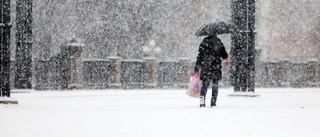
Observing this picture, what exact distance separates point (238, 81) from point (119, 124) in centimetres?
849

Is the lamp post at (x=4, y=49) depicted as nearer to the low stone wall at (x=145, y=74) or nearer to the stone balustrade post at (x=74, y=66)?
the low stone wall at (x=145, y=74)

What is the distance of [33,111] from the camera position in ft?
36.2

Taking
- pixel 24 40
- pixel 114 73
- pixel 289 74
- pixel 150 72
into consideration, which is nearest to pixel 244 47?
pixel 24 40

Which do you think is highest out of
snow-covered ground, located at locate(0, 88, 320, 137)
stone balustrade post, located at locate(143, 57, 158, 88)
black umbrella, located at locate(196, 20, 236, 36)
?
black umbrella, located at locate(196, 20, 236, 36)

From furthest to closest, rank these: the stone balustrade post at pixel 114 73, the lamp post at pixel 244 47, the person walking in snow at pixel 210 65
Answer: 1. the stone balustrade post at pixel 114 73
2. the lamp post at pixel 244 47
3. the person walking in snow at pixel 210 65

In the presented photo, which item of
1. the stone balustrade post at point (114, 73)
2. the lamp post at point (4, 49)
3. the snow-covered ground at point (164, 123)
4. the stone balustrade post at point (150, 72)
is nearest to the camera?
the snow-covered ground at point (164, 123)

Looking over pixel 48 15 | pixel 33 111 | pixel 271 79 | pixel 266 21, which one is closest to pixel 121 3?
pixel 48 15

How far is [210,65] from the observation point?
1230 centimetres

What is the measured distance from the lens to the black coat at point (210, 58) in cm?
1223

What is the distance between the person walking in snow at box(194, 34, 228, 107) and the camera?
1222cm

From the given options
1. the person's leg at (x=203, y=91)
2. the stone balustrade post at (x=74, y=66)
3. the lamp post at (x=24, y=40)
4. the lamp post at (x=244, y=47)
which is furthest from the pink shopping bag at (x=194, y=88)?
the stone balustrade post at (x=74, y=66)

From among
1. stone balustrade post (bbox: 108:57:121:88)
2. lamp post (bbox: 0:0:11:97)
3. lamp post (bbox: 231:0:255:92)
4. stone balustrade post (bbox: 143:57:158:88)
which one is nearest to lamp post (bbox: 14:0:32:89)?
stone balustrade post (bbox: 108:57:121:88)

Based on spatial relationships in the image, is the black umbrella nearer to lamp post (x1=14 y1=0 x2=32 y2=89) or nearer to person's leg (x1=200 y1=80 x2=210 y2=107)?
person's leg (x1=200 y1=80 x2=210 y2=107)

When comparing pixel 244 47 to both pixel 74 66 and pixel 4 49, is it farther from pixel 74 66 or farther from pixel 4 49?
pixel 74 66
